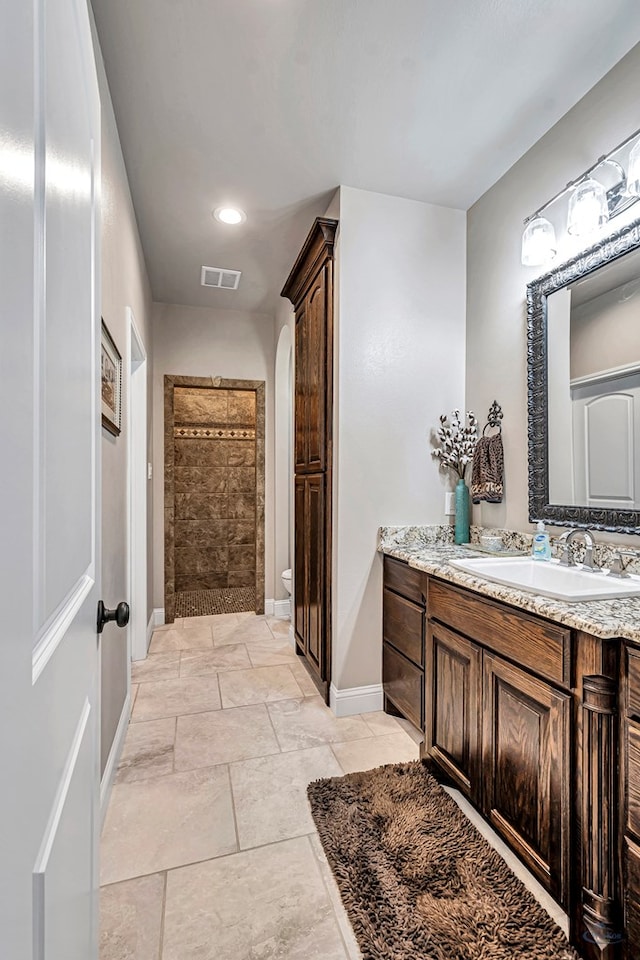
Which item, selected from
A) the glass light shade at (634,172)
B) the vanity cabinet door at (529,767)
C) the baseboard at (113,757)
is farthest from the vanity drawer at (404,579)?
the glass light shade at (634,172)

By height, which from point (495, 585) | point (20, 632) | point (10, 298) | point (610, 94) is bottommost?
point (495, 585)

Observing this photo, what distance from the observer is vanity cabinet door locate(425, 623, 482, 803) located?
64.6 inches

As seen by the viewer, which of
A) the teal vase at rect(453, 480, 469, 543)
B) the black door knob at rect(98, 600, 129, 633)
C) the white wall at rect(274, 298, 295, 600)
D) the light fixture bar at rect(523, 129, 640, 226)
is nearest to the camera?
the black door knob at rect(98, 600, 129, 633)

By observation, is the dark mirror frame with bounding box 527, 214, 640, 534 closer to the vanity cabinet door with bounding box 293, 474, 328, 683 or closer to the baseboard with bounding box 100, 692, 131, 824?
the vanity cabinet door with bounding box 293, 474, 328, 683

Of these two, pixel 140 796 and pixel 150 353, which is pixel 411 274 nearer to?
pixel 150 353

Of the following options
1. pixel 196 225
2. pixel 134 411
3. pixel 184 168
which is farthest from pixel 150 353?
pixel 184 168

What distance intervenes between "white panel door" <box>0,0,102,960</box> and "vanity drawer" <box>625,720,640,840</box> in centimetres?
114

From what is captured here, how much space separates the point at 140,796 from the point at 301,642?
143 cm

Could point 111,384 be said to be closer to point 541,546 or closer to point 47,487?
point 47,487

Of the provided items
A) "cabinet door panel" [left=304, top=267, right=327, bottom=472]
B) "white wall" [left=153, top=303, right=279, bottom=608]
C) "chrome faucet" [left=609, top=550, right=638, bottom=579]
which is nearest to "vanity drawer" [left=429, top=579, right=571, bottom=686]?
"chrome faucet" [left=609, top=550, right=638, bottom=579]

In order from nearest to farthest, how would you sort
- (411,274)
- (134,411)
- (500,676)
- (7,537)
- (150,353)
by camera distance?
(7,537), (500,676), (411,274), (134,411), (150,353)

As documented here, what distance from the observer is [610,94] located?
175 centimetres

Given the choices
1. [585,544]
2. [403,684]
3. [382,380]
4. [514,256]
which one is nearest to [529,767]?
[585,544]

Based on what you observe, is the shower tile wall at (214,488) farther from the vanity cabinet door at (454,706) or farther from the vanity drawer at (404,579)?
the vanity cabinet door at (454,706)
